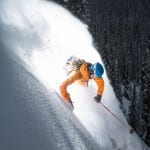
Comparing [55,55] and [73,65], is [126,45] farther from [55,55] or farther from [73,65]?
[73,65]

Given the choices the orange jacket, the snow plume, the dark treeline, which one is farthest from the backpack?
the dark treeline

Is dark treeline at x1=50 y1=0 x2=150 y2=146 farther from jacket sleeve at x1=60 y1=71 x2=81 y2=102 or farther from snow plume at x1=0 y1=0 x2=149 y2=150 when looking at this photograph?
jacket sleeve at x1=60 y1=71 x2=81 y2=102

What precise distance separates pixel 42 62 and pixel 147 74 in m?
36.2

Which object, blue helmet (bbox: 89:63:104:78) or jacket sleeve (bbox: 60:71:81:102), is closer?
jacket sleeve (bbox: 60:71:81:102)

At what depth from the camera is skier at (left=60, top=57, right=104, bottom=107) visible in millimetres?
8484

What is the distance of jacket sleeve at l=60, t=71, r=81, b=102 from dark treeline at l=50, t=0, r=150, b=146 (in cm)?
1762

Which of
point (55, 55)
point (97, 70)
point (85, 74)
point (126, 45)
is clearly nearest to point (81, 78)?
point (85, 74)

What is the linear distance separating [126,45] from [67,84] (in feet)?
182

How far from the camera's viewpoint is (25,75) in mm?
7402

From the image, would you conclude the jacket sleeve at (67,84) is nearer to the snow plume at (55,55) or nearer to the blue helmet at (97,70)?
the snow plume at (55,55)

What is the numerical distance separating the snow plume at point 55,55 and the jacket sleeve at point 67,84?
0.23 meters

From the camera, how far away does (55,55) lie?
10234 mm

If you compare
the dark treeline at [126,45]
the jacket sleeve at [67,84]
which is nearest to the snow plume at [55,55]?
the jacket sleeve at [67,84]

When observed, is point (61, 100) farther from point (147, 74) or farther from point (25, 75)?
point (147, 74)
